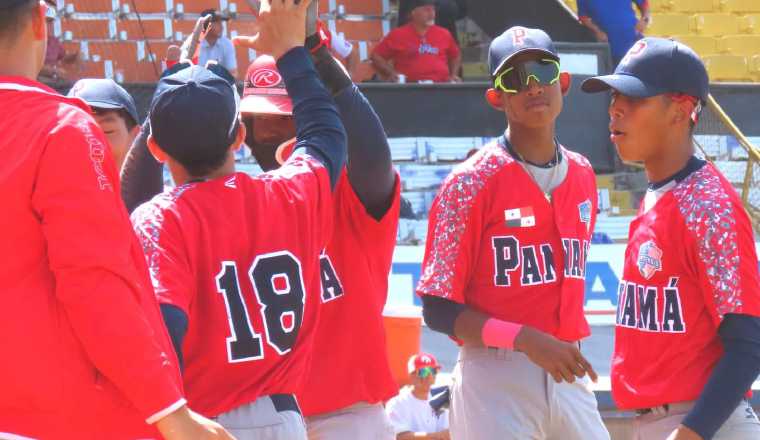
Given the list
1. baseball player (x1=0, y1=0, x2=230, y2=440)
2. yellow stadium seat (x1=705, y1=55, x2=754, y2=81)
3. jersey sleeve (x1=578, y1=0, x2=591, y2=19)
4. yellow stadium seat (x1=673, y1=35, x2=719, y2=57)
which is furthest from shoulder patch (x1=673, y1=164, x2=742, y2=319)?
yellow stadium seat (x1=673, y1=35, x2=719, y2=57)

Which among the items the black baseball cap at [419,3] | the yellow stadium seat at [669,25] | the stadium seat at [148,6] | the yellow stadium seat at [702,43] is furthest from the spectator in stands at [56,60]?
the yellow stadium seat at [702,43]

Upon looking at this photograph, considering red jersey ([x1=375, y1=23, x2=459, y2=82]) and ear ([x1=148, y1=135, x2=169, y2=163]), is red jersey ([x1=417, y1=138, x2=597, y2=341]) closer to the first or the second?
ear ([x1=148, y1=135, x2=169, y2=163])

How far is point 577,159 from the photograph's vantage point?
4.06m

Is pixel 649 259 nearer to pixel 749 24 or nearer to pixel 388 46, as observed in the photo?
pixel 388 46

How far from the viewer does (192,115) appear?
2.66 metres

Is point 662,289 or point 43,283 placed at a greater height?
point 43,283

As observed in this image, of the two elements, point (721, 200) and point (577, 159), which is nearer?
point (721, 200)

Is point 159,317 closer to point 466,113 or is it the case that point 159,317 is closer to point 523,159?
point 523,159

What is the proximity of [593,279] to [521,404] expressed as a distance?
508cm

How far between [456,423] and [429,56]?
8.27 m

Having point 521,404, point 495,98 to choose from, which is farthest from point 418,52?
point 521,404

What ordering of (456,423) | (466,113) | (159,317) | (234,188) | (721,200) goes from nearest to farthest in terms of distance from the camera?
1. (159,317)
2. (234,188)
3. (721,200)
4. (456,423)
5. (466,113)

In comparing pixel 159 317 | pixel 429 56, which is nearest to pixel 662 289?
pixel 159 317

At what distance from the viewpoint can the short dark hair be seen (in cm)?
217
